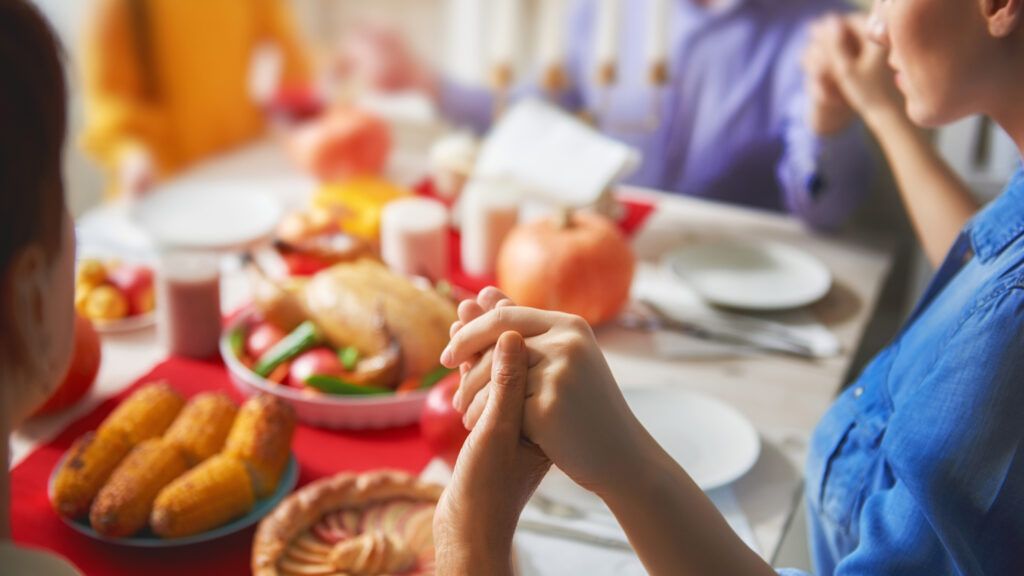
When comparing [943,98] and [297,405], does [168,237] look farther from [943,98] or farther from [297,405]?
[943,98]

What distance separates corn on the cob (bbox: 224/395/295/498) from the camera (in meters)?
0.96

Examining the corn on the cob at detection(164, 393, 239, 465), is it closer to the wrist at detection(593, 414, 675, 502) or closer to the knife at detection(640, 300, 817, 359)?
the wrist at detection(593, 414, 675, 502)

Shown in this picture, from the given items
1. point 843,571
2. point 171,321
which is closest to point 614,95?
point 171,321

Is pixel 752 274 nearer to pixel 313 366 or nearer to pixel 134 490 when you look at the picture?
pixel 313 366

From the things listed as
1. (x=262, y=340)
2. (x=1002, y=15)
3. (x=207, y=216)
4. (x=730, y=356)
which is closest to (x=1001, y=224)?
(x=1002, y=15)

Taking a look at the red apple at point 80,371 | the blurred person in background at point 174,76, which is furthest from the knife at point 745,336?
the blurred person in background at point 174,76

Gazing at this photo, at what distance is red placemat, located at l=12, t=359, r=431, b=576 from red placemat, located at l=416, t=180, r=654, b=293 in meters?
0.38

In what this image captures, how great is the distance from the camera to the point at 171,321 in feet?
4.11

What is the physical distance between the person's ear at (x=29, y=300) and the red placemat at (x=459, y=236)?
84 cm

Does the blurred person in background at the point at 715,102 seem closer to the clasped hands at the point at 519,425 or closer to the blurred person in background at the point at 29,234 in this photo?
the clasped hands at the point at 519,425

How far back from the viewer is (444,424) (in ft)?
3.38

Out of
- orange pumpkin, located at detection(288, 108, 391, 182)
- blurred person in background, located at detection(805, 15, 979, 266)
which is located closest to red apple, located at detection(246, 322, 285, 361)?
orange pumpkin, located at detection(288, 108, 391, 182)

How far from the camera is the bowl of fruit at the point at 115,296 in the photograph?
1.32 m

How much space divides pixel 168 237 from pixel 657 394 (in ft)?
2.69
